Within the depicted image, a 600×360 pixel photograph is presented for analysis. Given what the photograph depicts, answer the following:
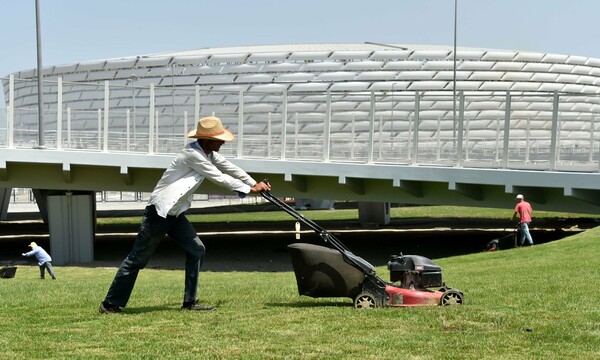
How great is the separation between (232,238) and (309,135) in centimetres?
1029

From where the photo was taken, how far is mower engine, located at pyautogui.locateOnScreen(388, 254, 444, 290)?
9.74 metres

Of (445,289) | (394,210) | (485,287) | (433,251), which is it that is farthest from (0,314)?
(394,210)

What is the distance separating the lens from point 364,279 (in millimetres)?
9727

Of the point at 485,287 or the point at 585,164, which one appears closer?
the point at 485,287

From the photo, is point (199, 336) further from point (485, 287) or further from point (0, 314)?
point (485, 287)

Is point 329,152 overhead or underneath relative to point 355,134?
underneath

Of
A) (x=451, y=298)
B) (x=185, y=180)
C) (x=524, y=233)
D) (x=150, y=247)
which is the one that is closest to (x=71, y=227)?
(x=524, y=233)

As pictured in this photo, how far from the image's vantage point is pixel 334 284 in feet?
32.2

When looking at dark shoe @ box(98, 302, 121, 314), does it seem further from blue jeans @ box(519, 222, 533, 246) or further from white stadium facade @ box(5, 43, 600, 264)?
blue jeans @ box(519, 222, 533, 246)

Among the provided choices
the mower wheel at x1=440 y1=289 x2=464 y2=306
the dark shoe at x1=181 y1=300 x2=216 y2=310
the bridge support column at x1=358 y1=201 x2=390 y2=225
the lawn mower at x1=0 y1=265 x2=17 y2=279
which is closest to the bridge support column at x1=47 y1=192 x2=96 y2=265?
the lawn mower at x1=0 y1=265 x2=17 y2=279

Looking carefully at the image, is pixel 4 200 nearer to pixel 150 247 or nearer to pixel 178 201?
pixel 150 247

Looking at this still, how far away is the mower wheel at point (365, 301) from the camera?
9.69m

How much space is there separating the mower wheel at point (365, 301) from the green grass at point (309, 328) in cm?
9

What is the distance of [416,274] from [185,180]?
2.46 m
